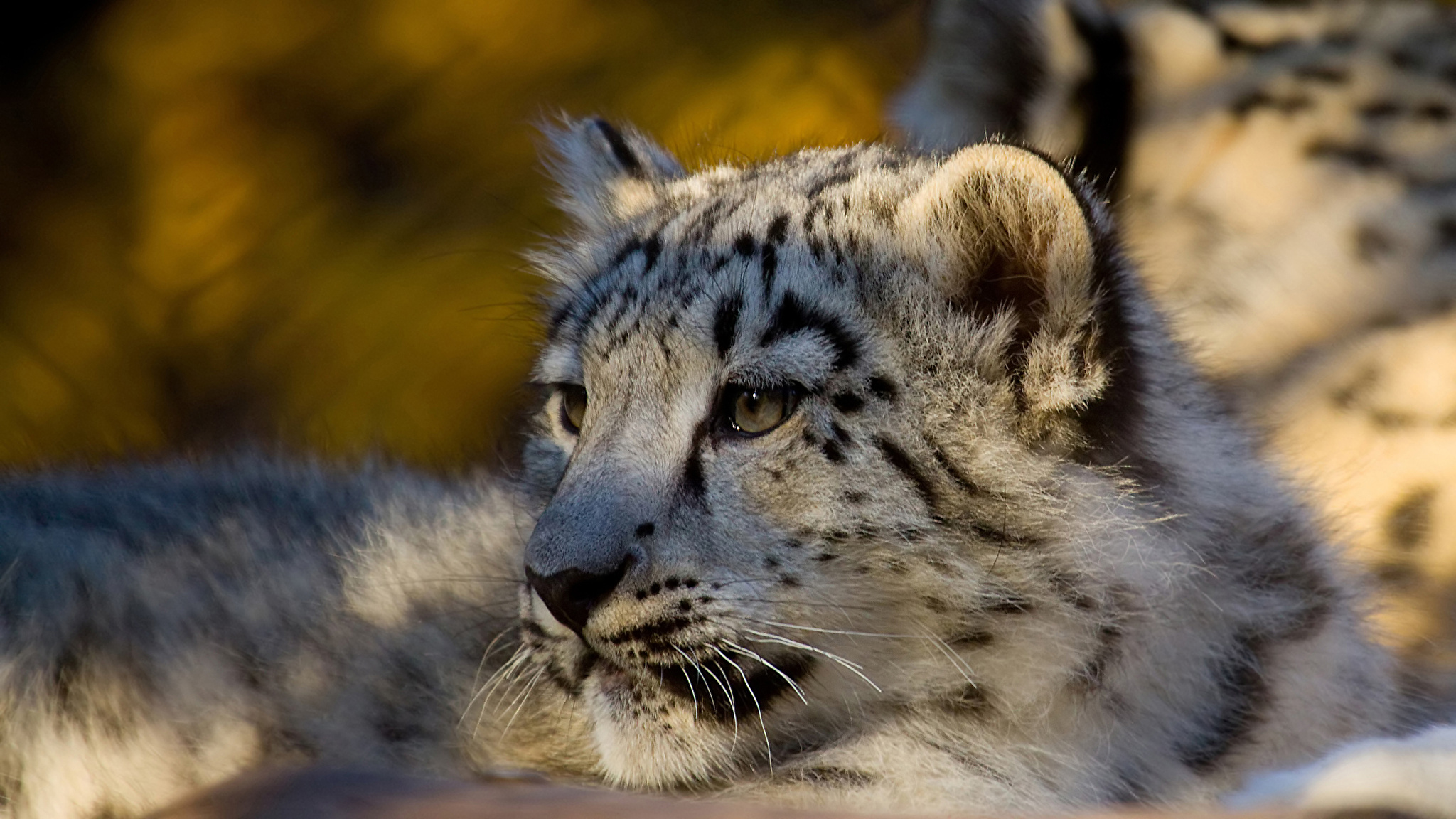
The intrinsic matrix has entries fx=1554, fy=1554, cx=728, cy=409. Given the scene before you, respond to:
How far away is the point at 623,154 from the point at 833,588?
4.08 feet

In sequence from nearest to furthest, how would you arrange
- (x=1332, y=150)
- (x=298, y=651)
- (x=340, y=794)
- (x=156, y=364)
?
(x=340, y=794)
(x=298, y=651)
(x=1332, y=150)
(x=156, y=364)

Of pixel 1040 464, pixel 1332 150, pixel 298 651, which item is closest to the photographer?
pixel 1040 464

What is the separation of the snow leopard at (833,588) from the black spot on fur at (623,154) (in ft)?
1.33

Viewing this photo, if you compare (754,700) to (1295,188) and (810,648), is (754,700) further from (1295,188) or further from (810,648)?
(1295,188)

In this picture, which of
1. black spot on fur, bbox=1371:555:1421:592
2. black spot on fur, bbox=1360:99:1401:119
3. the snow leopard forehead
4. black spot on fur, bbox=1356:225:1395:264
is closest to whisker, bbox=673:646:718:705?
the snow leopard forehead

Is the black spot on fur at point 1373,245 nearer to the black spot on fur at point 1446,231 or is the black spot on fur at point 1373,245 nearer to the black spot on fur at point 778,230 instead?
the black spot on fur at point 1446,231

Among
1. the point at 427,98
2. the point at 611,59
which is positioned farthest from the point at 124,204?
the point at 611,59

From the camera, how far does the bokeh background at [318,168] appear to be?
4.81m

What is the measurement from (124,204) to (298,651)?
10.4 feet

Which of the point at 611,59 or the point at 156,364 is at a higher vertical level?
the point at 611,59

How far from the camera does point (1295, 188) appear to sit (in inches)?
149

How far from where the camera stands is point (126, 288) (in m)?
5.11

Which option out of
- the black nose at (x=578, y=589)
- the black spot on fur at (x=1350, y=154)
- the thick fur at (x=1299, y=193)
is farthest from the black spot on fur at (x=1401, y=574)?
the black nose at (x=578, y=589)

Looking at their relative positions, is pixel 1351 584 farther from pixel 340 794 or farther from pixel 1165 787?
pixel 340 794
